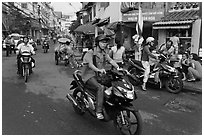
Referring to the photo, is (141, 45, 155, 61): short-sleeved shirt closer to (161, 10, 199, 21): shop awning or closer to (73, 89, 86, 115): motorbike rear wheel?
(73, 89, 86, 115): motorbike rear wheel

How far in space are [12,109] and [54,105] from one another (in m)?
0.86

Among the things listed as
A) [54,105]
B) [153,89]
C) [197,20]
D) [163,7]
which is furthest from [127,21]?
[54,105]

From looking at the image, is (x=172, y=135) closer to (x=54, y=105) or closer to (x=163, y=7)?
(x=54, y=105)

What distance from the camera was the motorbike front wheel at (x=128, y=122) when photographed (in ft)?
10.7

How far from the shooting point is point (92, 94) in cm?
379

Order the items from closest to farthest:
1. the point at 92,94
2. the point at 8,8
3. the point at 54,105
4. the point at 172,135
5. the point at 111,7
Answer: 1. the point at 172,135
2. the point at 92,94
3. the point at 54,105
4. the point at 111,7
5. the point at 8,8

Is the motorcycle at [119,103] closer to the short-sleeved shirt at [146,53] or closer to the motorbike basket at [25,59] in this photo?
the short-sleeved shirt at [146,53]

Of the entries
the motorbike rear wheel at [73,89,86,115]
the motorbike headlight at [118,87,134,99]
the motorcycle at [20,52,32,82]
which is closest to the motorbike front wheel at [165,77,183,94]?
the motorbike rear wheel at [73,89,86,115]

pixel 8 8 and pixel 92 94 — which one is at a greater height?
pixel 8 8

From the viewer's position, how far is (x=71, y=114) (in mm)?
4352

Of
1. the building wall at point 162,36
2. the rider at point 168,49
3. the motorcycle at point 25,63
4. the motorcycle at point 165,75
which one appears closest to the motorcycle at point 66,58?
the motorcycle at point 25,63

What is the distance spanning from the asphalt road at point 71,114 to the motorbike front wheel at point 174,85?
0.14m

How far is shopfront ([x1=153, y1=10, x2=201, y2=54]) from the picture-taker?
30.7ft

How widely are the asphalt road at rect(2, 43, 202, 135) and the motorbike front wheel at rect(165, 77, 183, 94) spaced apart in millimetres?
143
